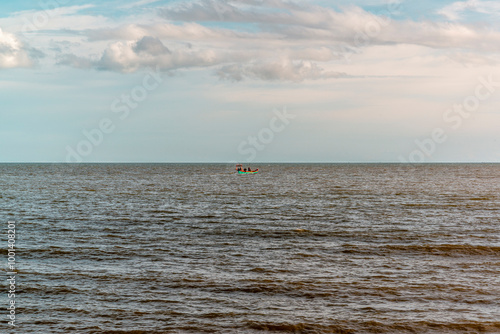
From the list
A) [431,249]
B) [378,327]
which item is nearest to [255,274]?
[378,327]

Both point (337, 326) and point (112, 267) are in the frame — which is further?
point (112, 267)

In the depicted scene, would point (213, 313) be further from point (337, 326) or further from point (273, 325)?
point (337, 326)

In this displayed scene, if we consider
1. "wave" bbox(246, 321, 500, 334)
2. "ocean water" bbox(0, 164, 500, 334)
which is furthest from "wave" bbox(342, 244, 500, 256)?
"wave" bbox(246, 321, 500, 334)

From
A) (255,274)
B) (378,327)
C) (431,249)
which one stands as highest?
(431,249)

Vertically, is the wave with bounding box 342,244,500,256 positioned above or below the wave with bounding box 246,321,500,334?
above

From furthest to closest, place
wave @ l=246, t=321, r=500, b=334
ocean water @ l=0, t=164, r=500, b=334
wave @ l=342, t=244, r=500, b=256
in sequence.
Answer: wave @ l=342, t=244, r=500, b=256
ocean water @ l=0, t=164, r=500, b=334
wave @ l=246, t=321, r=500, b=334

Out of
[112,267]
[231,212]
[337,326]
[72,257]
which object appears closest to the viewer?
[337,326]

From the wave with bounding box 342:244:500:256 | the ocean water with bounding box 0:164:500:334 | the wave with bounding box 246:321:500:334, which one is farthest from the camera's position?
the wave with bounding box 342:244:500:256

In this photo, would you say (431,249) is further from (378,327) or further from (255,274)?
(378,327)

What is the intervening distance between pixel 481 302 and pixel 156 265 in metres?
13.7

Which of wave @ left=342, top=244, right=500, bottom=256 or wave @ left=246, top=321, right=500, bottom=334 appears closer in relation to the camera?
wave @ left=246, top=321, right=500, bottom=334

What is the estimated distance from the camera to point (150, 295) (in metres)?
17.7

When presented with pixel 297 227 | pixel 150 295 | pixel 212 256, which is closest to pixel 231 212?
pixel 297 227

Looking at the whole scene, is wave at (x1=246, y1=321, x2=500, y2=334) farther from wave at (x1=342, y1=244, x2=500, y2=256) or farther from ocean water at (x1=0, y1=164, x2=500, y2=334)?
wave at (x1=342, y1=244, x2=500, y2=256)
